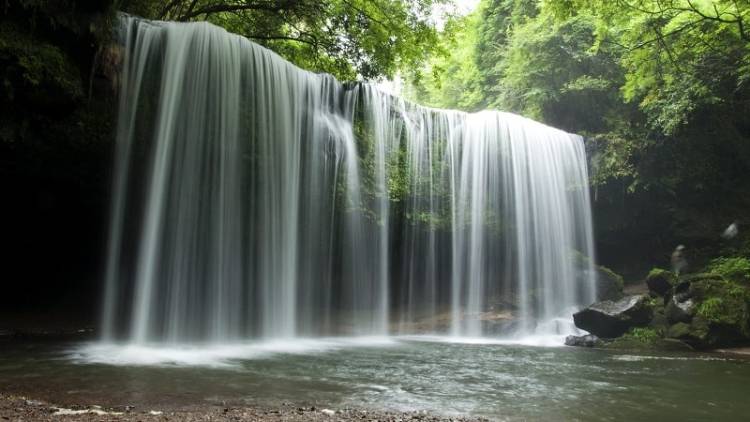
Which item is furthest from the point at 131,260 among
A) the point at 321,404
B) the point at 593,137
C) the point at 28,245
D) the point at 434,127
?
the point at 593,137

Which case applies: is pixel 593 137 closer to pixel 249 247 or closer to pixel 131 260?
pixel 249 247

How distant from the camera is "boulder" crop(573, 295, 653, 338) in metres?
12.0

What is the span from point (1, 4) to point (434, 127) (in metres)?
10.7

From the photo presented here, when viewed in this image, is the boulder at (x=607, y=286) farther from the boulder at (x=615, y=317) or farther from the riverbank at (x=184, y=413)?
the riverbank at (x=184, y=413)

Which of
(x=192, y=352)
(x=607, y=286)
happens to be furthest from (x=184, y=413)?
(x=607, y=286)

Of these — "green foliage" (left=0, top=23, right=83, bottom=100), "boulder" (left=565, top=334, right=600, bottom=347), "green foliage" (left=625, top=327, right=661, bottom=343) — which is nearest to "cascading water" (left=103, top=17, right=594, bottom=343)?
"green foliage" (left=0, top=23, right=83, bottom=100)

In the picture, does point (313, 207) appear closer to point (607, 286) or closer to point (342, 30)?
point (342, 30)

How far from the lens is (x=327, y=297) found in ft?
42.5

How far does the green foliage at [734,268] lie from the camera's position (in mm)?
12912

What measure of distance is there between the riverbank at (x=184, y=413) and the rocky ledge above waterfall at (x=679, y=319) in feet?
28.3

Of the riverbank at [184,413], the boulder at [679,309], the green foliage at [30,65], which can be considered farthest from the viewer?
the boulder at [679,309]

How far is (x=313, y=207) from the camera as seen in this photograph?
12281 mm

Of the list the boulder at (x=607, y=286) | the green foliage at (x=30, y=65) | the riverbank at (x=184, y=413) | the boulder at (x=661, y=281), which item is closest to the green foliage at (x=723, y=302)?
the boulder at (x=661, y=281)

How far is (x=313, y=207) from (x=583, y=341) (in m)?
6.89
